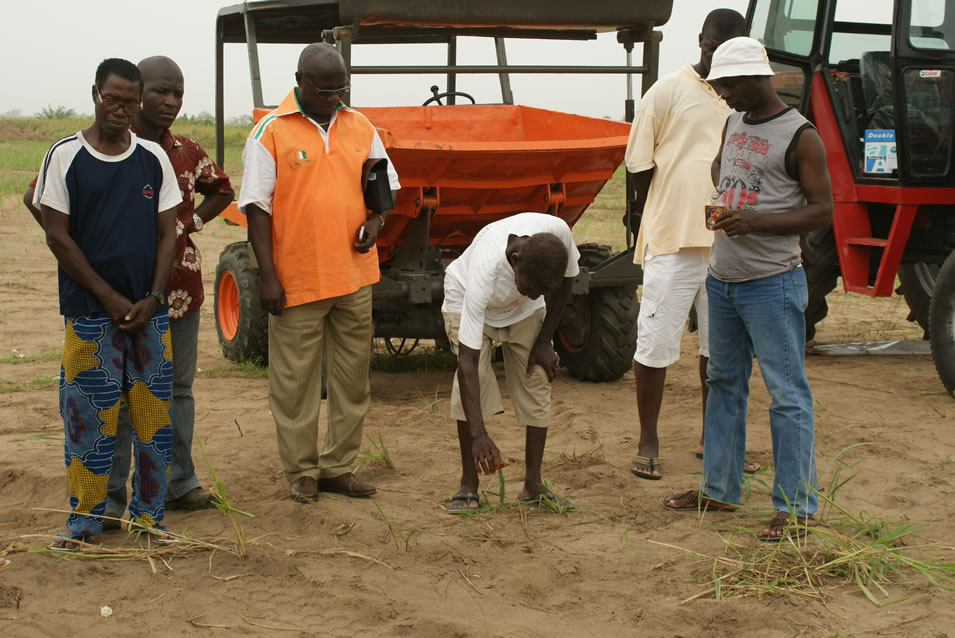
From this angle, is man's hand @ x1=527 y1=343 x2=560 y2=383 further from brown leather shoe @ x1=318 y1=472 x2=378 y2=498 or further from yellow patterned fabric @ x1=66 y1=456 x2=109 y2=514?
yellow patterned fabric @ x1=66 y1=456 x2=109 y2=514

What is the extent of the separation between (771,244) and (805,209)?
174 millimetres

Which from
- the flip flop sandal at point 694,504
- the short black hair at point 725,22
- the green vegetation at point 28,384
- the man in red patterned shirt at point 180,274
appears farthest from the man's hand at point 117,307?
the green vegetation at point 28,384

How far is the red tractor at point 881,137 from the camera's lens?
637 centimetres

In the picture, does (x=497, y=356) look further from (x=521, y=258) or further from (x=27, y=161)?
(x=27, y=161)

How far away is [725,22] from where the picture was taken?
14.7ft

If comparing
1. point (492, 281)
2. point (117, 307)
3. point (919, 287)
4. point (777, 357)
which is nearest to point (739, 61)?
point (777, 357)

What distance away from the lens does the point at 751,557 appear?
12.4 ft

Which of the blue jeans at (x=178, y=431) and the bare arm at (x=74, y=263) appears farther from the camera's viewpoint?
the blue jeans at (x=178, y=431)

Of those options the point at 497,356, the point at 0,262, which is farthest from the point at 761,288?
the point at 0,262

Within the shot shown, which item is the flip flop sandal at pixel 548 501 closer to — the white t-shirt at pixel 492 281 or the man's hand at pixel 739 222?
the white t-shirt at pixel 492 281

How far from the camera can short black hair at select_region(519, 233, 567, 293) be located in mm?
3748

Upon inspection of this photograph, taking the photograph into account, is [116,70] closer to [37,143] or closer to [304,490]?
[304,490]

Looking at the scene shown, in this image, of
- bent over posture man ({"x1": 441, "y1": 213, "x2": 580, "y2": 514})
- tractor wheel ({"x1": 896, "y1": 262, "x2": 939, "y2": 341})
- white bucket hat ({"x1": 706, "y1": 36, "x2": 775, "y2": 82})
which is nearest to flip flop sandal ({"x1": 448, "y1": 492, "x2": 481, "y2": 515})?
bent over posture man ({"x1": 441, "y1": 213, "x2": 580, "y2": 514})

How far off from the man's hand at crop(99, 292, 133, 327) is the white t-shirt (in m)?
1.14
